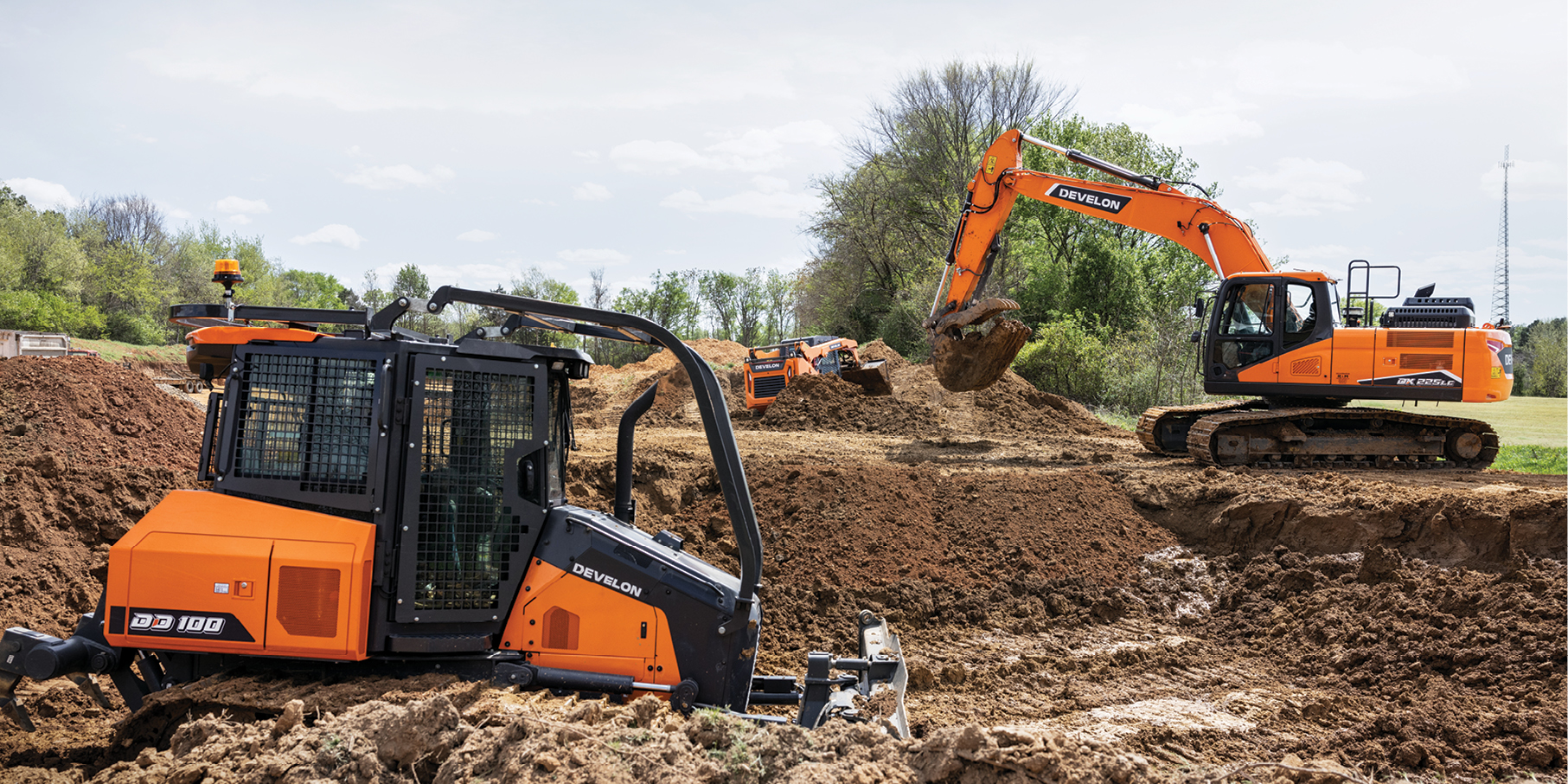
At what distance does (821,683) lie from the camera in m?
4.11

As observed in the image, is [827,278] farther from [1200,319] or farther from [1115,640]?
[1115,640]

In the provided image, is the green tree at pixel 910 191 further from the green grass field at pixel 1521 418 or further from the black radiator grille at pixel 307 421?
the black radiator grille at pixel 307 421

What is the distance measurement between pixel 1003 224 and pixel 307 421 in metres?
11.0

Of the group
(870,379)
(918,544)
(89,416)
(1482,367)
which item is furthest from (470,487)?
(870,379)

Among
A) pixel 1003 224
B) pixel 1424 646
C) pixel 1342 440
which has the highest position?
pixel 1003 224

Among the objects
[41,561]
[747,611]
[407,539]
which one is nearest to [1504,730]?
[747,611]

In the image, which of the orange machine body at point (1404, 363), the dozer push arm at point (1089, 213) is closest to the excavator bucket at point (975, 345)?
the dozer push arm at point (1089, 213)

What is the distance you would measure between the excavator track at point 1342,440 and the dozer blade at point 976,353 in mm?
2913

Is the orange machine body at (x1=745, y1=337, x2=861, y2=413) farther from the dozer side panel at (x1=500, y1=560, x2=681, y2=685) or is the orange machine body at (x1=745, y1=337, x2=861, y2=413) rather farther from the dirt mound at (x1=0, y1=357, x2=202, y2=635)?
the dozer side panel at (x1=500, y1=560, x2=681, y2=685)

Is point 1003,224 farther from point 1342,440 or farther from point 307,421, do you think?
point 307,421

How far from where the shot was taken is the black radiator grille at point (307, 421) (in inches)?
143

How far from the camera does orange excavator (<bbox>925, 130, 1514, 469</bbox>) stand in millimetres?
11094

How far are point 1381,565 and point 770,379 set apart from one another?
12.8 meters

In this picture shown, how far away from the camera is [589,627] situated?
12.5ft
